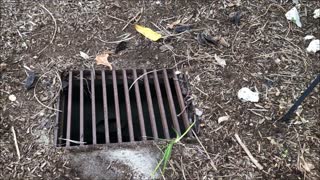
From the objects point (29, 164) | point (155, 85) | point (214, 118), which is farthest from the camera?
point (155, 85)

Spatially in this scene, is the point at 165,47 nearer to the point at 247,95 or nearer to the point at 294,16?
the point at 247,95

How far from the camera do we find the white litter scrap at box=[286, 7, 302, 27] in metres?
2.68

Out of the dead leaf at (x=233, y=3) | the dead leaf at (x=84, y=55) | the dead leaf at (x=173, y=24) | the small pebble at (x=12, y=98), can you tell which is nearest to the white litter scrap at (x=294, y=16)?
the dead leaf at (x=233, y=3)

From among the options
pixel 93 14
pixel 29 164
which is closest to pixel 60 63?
pixel 93 14

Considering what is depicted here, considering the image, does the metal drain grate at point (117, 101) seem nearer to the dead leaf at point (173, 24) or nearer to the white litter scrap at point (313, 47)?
the dead leaf at point (173, 24)

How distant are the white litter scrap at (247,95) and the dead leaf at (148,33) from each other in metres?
0.66

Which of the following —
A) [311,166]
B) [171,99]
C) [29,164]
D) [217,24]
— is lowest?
[311,166]

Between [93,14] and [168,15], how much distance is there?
518 mm

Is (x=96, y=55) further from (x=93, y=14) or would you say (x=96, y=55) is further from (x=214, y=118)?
(x=214, y=118)

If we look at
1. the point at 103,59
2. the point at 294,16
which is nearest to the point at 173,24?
the point at 103,59

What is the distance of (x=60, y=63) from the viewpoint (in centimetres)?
233

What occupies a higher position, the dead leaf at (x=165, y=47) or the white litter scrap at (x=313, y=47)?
the dead leaf at (x=165, y=47)

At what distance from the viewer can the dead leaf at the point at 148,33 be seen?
2.52 m

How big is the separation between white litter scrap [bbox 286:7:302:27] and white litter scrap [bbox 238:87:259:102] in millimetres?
736
